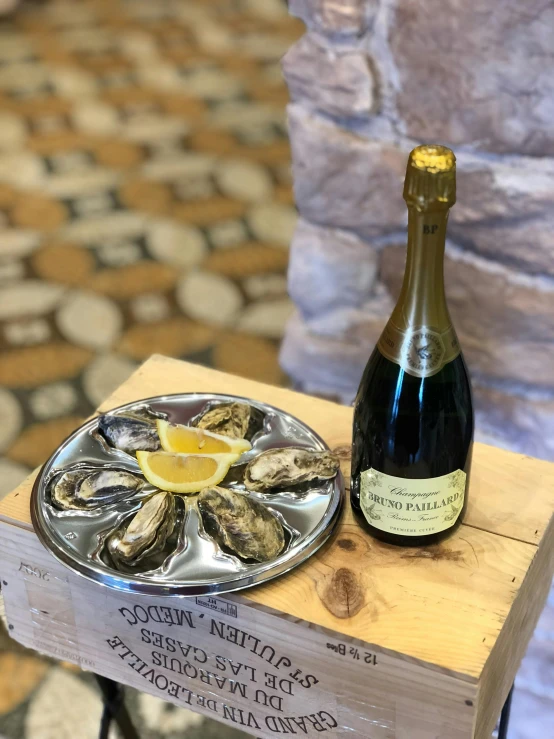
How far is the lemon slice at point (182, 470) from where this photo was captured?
2.35 ft

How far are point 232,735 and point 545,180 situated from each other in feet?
2.77

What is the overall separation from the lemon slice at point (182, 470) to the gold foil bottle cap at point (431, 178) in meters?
0.28

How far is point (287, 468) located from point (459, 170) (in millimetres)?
438

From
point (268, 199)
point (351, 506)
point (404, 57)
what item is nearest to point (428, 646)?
point (351, 506)

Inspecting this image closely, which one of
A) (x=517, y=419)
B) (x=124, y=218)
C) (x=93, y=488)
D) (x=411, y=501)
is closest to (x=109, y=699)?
(x=93, y=488)

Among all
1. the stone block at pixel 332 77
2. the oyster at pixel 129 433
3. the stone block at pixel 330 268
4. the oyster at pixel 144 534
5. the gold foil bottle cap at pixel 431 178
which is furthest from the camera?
the stone block at pixel 330 268

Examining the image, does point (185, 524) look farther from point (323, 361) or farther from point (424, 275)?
point (323, 361)

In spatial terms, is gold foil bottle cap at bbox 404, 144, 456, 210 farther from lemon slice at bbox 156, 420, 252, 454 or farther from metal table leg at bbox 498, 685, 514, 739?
metal table leg at bbox 498, 685, 514, 739

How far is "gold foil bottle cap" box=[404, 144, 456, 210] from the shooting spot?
0.55 metres

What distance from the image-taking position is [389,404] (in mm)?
691

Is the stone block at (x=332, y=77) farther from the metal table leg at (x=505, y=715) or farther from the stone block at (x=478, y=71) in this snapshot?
the metal table leg at (x=505, y=715)

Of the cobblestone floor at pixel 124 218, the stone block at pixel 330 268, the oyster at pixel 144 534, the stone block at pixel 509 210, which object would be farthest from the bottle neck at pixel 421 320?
the cobblestone floor at pixel 124 218

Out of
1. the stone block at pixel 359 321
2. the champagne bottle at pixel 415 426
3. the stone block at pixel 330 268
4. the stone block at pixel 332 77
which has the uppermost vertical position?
the stone block at pixel 332 77

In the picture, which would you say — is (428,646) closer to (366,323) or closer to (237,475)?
(237,475)
